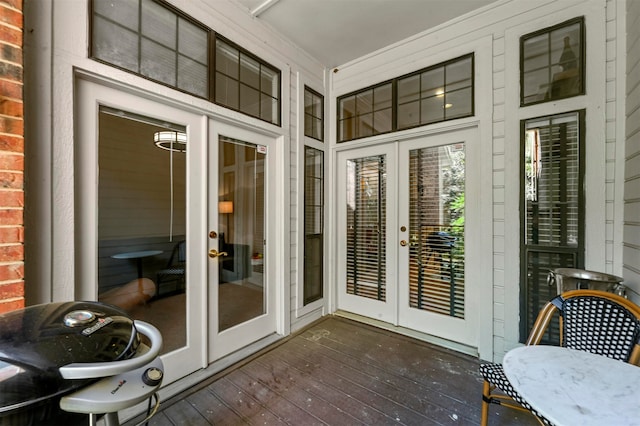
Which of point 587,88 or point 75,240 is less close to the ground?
point 587,88

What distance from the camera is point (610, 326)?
54.4 inches

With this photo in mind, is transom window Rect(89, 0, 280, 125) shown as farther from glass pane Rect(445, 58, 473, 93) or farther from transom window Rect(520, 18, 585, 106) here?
transom window Rect(520, 18, 585, 106)

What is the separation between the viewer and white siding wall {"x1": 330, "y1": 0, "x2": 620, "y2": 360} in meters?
1.94

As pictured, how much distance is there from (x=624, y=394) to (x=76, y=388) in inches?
68.7

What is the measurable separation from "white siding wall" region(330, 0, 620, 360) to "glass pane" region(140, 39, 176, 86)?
86.7 inches

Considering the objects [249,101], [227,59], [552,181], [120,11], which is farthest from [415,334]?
[120,11]

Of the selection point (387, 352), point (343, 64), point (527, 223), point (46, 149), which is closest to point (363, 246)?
point (387, 352)

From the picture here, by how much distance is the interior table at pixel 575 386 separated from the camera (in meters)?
0.85

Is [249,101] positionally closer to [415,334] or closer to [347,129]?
[347,129]

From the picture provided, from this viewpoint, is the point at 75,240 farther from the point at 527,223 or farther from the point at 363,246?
the point at 527,223

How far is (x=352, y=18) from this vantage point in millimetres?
2508

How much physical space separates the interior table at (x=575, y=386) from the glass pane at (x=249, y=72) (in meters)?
2.78

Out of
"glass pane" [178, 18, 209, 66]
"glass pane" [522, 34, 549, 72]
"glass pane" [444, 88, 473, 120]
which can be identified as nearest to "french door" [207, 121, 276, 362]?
"glass pane" [178, 18, 209, 66]

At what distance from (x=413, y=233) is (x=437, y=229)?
0.25 metres
